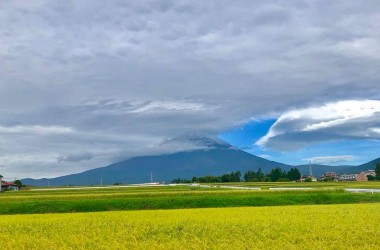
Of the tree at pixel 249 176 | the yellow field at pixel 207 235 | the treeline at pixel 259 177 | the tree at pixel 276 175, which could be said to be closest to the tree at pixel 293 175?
the treeline at pixel 259 177

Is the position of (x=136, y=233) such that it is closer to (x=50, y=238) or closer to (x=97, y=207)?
(x=50, y=238)

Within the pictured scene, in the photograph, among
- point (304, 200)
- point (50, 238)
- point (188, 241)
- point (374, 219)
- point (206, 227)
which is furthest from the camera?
point (304, 200)

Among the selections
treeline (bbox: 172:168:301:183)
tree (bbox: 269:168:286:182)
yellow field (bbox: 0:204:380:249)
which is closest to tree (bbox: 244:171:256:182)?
treeline (bbox: 172:168:301:183)

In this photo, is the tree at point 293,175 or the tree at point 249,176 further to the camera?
the tree at point 249,176

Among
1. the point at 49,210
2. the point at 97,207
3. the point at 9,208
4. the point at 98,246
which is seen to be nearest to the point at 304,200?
the point at 97,207

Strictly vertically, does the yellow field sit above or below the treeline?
below

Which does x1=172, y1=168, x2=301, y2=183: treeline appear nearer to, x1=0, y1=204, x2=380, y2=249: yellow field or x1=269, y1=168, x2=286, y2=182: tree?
x1=269, y1=168, x2=286, y2=182: tree

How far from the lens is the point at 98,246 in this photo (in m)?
13.2

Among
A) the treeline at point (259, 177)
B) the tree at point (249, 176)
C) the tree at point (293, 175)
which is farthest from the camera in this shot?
the tree at point (249, 176)

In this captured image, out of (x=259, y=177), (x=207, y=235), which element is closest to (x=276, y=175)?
(x=259, y=177)

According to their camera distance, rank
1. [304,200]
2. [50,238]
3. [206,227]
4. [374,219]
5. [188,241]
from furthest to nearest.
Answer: [304,200] < [374,219] < [206,227] < [50,238] < [188,241]

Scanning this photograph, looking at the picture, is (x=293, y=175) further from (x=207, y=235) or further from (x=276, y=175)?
(x=207, y=235)

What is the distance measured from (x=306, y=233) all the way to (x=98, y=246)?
6250mm

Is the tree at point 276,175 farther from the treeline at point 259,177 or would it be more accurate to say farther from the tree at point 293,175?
Result: the tree at point 293,175
